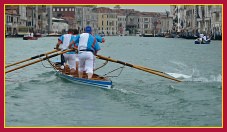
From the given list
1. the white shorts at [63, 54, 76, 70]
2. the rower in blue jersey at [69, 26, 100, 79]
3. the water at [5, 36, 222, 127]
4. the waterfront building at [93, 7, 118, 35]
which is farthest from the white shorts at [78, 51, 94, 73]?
the waterfront building at [93, 7, 118, 35]

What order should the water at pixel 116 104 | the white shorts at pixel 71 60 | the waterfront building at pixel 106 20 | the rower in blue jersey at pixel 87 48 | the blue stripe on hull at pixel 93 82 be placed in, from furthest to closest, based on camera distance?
1. the waterfront building at pixel 106 20
2. the white shorts at pixel 71 60
3. the rower in blue jersey at pixel 87 48
4. the blue stripe on hull at pixel 93 82
5. the water at pixel 116 104

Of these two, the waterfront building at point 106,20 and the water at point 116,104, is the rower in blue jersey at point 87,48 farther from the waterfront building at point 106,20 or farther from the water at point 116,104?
the waterfront building at point 106,20

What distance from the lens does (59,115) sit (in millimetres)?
7938

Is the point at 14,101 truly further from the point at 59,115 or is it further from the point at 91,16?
the point at 91,16

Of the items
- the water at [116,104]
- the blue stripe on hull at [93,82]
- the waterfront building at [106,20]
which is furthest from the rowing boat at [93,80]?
the waterfront building at [106,20]

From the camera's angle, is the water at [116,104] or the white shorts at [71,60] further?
the white shorts at [71,60]

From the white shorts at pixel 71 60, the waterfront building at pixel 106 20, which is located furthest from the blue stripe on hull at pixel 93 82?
the waterfront building at pixel 106 20

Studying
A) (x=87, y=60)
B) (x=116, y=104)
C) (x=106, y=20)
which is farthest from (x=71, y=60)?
(x=106, y=20)

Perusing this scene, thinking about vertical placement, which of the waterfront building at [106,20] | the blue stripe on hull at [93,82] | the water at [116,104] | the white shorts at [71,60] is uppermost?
the waterfront building at [106,20]

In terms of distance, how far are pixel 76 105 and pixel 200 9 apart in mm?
76115

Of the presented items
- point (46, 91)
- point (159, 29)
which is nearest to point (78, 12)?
point (159, 29)

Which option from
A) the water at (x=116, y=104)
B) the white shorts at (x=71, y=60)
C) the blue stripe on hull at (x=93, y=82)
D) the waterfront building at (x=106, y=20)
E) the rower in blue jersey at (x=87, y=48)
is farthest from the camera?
the waterfront building at (x=106, y=20)

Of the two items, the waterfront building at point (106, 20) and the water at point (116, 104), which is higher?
the waterfront building at point (106, 20)

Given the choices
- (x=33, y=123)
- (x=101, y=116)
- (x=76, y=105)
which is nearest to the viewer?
(x=33, y=123)
